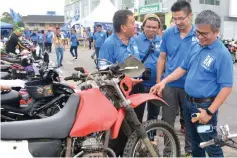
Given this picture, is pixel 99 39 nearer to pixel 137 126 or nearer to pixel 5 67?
pixel 5 67

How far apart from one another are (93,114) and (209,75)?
→ 1005 millimetres

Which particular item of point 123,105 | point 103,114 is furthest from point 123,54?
point 103,114

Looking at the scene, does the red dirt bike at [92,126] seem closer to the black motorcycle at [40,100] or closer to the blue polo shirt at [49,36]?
the black motorcycle at [40,100]

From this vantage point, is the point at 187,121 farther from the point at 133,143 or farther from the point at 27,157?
the point at 27,157

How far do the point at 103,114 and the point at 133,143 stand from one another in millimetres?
450

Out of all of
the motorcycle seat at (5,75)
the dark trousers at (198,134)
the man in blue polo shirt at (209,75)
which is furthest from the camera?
the motorcycle seat at (5,75)

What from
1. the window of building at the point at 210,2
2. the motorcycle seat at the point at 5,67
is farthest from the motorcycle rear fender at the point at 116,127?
the window of building at the point at 210,2

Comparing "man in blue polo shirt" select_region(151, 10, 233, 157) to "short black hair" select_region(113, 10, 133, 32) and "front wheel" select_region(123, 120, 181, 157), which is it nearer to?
"front wheel" select_region(123, 120, 181, 157)

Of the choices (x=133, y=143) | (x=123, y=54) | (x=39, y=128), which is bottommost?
(x=133, y=143)

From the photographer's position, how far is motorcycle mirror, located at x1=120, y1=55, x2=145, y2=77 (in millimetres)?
2791

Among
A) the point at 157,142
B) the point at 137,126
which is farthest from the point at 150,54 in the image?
the point at 137,126

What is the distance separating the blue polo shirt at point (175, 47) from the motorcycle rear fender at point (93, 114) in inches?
51.5

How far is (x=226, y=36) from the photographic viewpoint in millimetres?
→ 33250

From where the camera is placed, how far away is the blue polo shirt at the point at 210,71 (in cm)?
262
